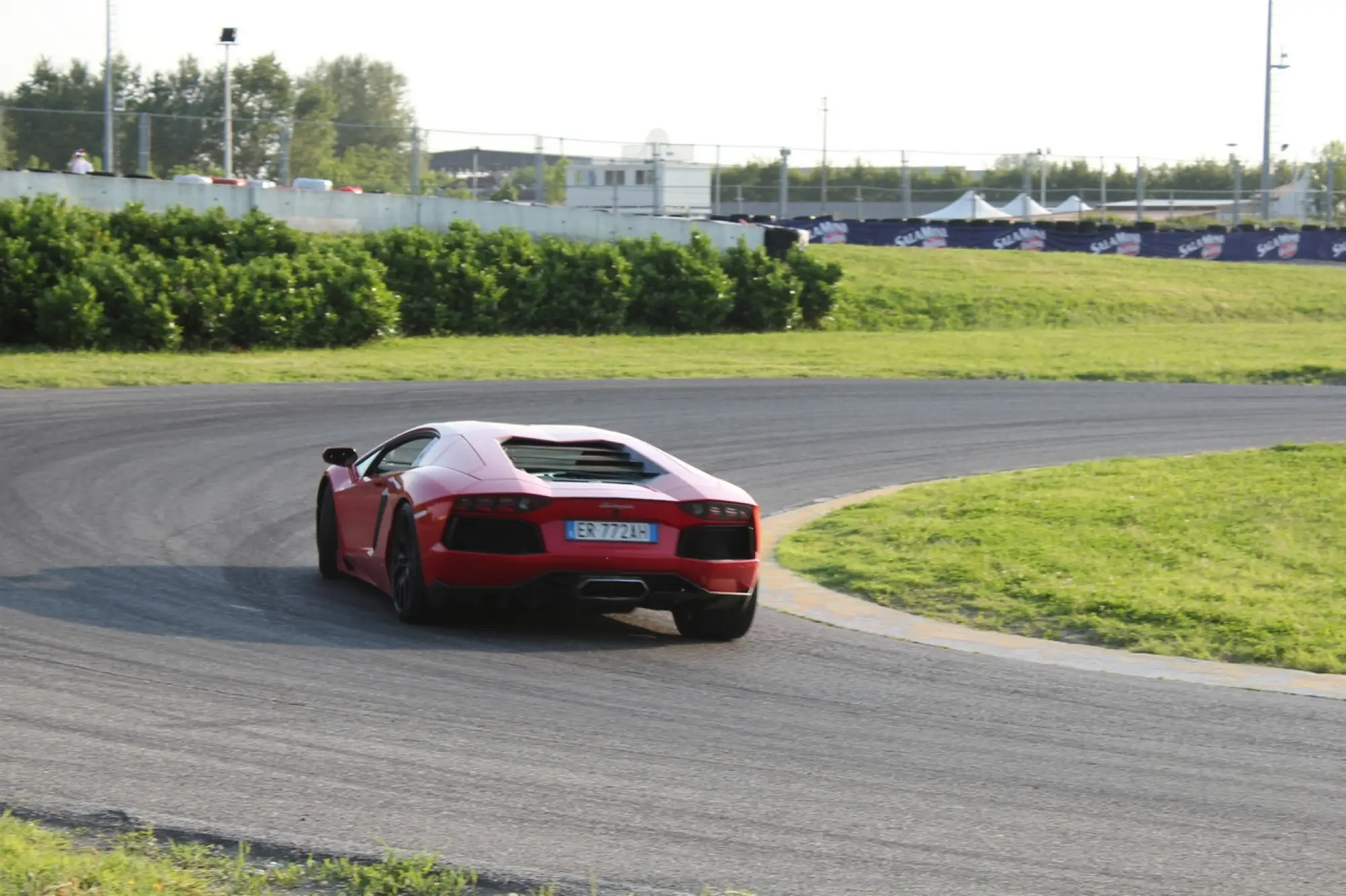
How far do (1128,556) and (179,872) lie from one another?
745 cm

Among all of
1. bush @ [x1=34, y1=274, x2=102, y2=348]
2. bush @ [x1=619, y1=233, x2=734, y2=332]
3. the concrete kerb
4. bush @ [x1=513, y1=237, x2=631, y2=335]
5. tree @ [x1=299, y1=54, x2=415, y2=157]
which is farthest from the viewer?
tree @ [x1=299, y1=54, x2=415, y2=157]

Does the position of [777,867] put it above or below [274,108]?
below

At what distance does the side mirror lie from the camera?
33.4ft

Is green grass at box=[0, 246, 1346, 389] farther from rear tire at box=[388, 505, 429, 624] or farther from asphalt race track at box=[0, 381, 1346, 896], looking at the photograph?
rear tire at box=[388, 505, 429, 624]

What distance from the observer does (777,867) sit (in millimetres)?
4660

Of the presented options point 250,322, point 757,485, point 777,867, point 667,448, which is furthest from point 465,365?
point 777,867

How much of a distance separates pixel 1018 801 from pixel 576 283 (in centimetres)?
2690

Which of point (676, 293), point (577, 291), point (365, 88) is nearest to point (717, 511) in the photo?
point (577, 291)

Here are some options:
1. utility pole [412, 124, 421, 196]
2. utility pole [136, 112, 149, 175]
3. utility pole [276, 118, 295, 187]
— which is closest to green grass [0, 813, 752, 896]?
utility pole [136, 112, 149, 175]

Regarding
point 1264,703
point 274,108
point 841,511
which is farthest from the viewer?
point 274,108

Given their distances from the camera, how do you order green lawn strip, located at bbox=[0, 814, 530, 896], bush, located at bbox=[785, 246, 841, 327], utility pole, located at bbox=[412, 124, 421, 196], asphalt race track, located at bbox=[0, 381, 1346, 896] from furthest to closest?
utility pole, located at bbox=[412, 124, 421, 196]
bush, located at bbox=[785, 246, 841, 327]
asphalt race track, located at bbox=[0, 381, 1346, 896]
green lawn strip, located at bbox=[0, 814, 530, 896]

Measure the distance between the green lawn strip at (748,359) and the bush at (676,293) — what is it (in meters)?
1.01

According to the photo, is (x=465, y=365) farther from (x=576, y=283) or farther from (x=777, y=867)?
(x=777, y=867)

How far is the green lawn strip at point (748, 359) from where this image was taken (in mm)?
23344
